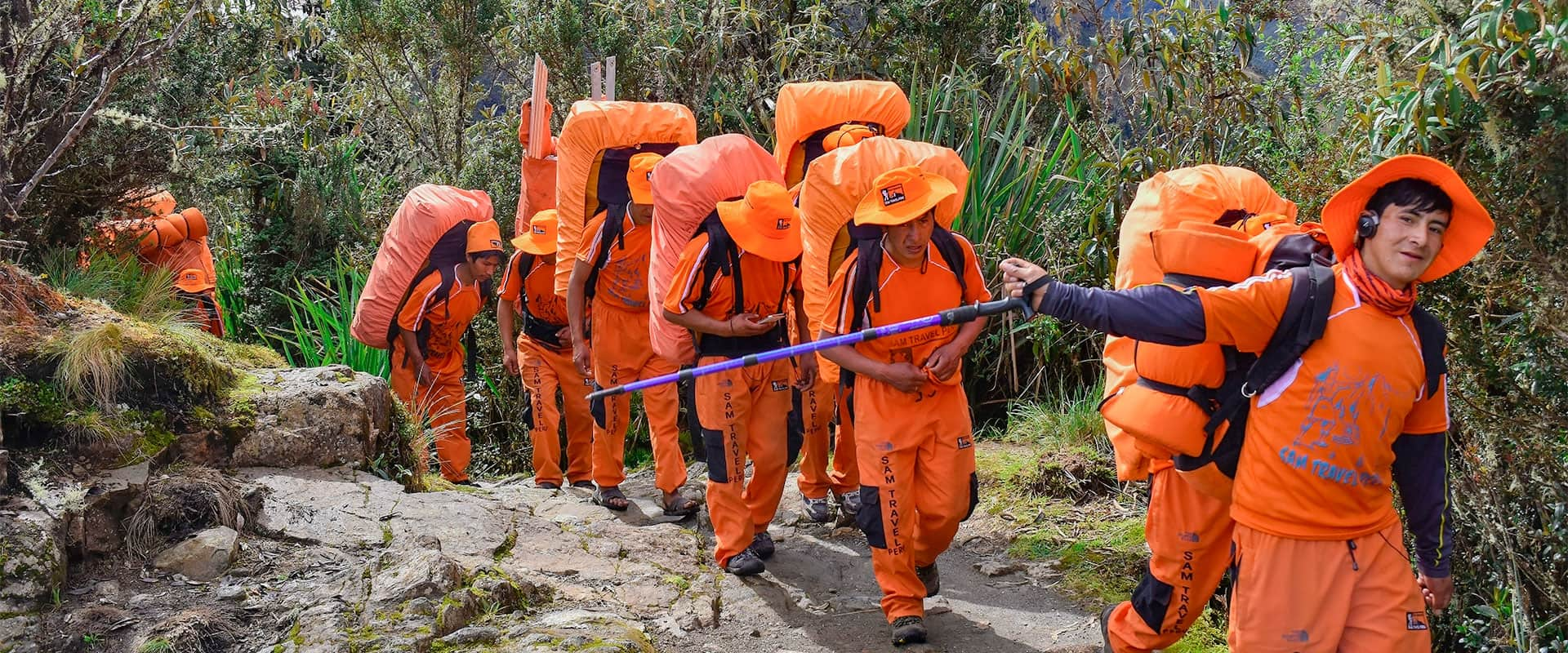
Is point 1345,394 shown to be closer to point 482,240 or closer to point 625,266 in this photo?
point 625,266

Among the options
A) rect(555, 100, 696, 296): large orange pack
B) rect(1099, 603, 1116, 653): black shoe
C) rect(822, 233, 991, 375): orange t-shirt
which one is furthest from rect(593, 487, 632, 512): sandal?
rect(1099, 603, 1116, 653): black shoe

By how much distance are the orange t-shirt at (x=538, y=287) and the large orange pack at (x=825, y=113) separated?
163cm

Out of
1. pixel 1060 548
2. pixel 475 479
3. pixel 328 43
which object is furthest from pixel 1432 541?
pixel 328 43

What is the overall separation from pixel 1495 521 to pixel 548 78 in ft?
25.2

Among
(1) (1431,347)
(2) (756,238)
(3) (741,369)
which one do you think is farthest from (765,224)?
(1) (1431,347)

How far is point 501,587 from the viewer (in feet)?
13.9

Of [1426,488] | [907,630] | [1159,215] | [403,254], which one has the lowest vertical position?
[907,630]

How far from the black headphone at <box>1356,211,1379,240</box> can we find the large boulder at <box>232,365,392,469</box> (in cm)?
442

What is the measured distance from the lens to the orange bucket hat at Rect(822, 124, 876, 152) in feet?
21.9

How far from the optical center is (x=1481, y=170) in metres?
3.89

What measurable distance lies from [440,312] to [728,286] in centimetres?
300

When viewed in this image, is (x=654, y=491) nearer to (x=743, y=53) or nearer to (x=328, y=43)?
(x=743, y=53)

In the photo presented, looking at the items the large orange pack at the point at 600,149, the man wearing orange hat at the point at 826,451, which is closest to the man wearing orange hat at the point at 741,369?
the man wearing orange hat at the point at 826,451

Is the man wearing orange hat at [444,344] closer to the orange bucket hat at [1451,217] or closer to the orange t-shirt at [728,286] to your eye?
the orange t-shirt at [728,286]
